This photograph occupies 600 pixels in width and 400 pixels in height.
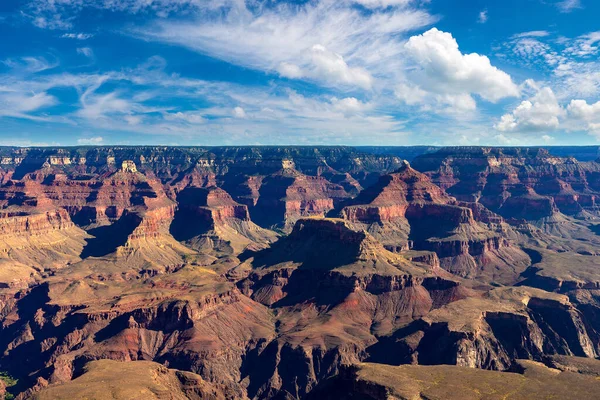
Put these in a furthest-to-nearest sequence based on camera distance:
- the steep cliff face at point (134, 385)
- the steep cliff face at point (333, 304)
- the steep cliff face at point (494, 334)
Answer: the steep cliff face at point (333, 304)
the steep cliff face at point (494, 334)
the steep cliff face at point (134, 385)

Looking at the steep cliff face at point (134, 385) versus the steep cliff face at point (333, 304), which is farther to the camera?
the steep cliff face at point (333, 304)

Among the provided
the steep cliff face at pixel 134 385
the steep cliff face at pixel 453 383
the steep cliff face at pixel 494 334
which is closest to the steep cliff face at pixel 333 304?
the steep cliff face at pixel 494 334

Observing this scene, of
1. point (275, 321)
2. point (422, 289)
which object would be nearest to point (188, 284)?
point (275, 321)

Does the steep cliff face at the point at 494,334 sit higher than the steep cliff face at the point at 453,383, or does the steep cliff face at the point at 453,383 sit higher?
the steep cliff face at the point at 453,383

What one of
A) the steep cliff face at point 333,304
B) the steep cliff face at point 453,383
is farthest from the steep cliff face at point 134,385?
the steep cliff face at point 453,383

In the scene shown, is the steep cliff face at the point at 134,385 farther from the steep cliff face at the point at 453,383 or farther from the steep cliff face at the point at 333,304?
the steep cliff face at the point at 453,383

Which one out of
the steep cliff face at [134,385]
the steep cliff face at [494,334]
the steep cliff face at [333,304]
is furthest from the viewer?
the steep cliff face at [333,304]

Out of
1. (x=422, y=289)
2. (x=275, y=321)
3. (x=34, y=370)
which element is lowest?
(x=34, y=370)

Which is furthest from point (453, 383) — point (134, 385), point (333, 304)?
point (333, 304)

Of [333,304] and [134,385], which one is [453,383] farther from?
[333,304]

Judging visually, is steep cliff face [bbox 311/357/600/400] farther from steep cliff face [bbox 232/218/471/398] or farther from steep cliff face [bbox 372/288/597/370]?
steep cliff face [bbox 232/218/471/398]

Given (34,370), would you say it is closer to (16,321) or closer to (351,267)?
(16,321)
